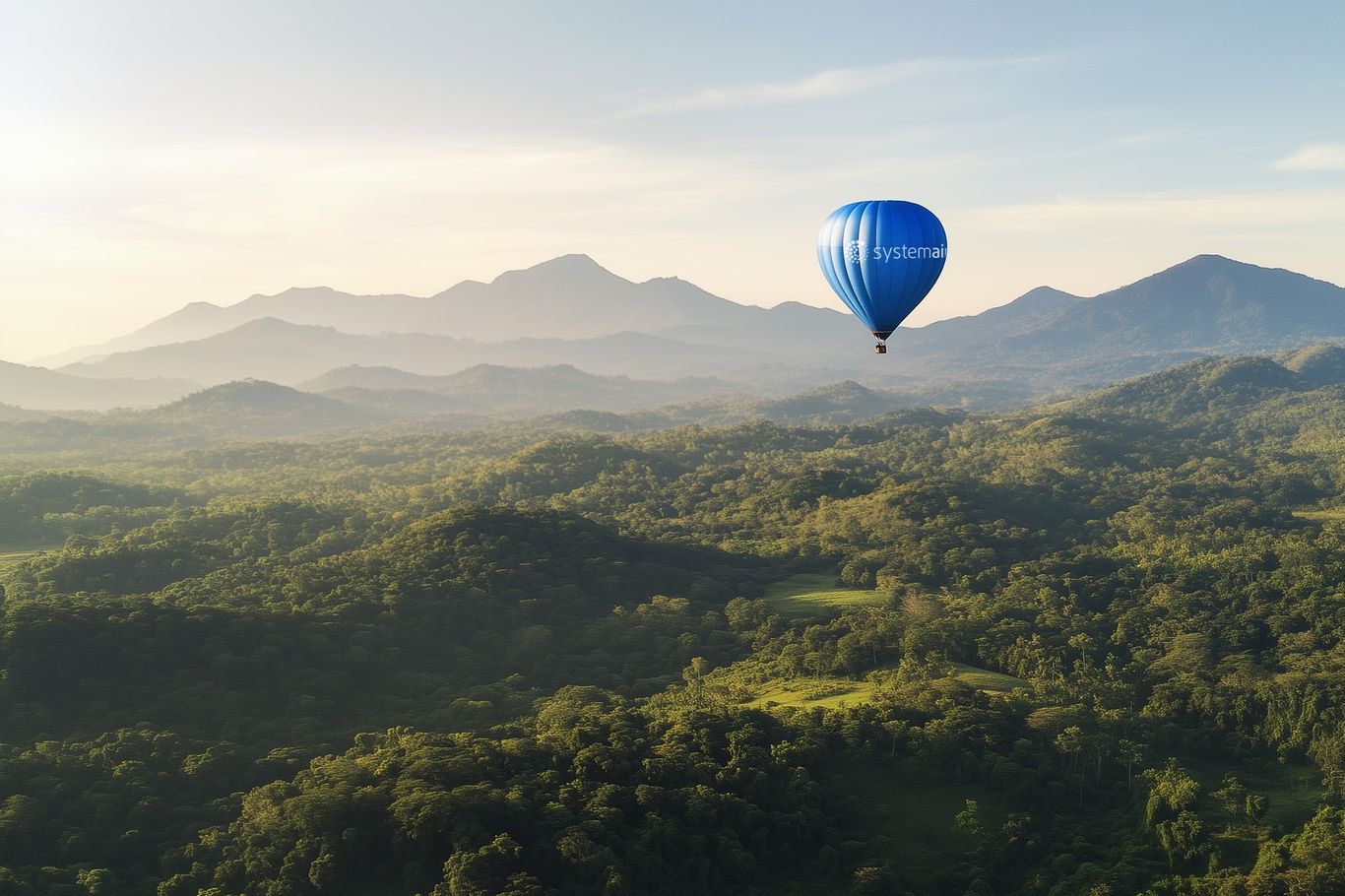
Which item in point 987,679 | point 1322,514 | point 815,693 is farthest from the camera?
point 1322,514

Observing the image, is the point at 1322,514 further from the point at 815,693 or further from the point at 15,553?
the point at 15,553

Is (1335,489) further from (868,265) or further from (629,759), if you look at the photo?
(629,759)

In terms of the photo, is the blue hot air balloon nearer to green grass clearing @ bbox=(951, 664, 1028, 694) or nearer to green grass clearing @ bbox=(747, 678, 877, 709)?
green grass clearing @ bbox=(747, 678, 877, 709)

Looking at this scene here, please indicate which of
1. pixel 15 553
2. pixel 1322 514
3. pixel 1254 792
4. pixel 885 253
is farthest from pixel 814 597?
pixel 15 553

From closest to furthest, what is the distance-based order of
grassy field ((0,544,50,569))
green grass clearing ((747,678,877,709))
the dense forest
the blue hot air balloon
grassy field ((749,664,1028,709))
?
1. the dense forest
2. the blue hot air balloon
3. green grass clearing ((747,678,877,709))
4. grassy field ((749,664,1028,709))
5. grassy field ((0,544,50,569))

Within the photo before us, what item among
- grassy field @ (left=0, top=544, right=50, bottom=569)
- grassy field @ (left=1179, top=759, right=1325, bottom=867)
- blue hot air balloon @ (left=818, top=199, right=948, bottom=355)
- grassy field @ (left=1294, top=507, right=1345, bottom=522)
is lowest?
grassy field @ (left=1179, top=759, right=1325, bottom=867)

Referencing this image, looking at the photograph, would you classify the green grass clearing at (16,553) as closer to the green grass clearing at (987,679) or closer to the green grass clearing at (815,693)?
the green grass clearing at (815,693)

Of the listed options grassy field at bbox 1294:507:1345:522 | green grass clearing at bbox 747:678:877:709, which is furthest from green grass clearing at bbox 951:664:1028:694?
grassy field at bbox 1294:507:1345:522
